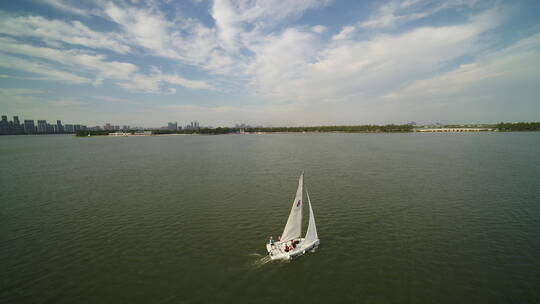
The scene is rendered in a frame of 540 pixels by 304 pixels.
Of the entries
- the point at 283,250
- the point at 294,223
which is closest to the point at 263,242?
the point at 283,250

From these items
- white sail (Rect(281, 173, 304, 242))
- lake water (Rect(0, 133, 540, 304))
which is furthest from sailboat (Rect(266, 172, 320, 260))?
lake water (Rect(0, 133, 540, 304))

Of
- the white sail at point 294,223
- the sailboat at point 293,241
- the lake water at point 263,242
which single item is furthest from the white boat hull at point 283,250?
the white sail at point 294,223

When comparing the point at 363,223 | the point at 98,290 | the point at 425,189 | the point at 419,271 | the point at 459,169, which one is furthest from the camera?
the point at 459,169

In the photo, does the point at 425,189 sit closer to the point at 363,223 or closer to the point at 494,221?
the point at 494,221

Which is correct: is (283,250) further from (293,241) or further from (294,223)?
(294,223)

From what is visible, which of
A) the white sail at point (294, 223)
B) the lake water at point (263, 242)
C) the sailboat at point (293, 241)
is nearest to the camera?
the lake water at point (263, 242)

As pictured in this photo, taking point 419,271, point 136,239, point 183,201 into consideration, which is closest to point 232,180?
point 183,201

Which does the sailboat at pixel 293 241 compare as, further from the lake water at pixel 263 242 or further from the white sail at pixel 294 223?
the lake water at pixel 263 242

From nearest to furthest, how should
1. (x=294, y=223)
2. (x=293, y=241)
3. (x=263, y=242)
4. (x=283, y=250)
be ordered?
(x=283, y=250), (x=294, y=223), (x=293, y=241), (x=263, y=242)
